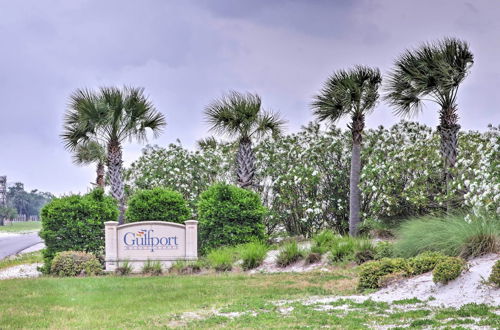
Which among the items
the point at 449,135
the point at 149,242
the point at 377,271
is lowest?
the point at 377,271

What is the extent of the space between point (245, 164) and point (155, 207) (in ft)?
14.8

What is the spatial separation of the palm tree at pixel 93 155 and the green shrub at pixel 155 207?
16.4 ft

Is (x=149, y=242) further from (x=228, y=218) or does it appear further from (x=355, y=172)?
(x=355, y=172)

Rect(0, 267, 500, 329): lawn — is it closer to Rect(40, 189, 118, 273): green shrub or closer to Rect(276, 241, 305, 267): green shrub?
Rect(276, 241, 305, 267): green shrub

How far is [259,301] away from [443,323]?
3.51 meters

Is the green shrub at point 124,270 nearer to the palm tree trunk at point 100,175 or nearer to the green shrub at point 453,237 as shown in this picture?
the green shrub at point 453,237

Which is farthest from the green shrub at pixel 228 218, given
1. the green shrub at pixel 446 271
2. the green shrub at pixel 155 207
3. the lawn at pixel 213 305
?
the green shrub at pixel 446 271

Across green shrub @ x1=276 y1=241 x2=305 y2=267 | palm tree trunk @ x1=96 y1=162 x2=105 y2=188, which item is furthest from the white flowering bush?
palm tree trunk @ x1=96 y1=162 x2=105 y2=188

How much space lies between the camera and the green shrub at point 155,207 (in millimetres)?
18938

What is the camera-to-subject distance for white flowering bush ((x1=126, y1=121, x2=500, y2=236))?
19.0 m

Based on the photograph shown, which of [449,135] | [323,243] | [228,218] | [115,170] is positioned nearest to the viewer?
[323,243]

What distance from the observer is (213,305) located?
10125mm

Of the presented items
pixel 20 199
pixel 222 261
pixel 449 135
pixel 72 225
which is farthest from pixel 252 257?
pixel 20 199

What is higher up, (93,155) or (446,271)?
(93,155)
